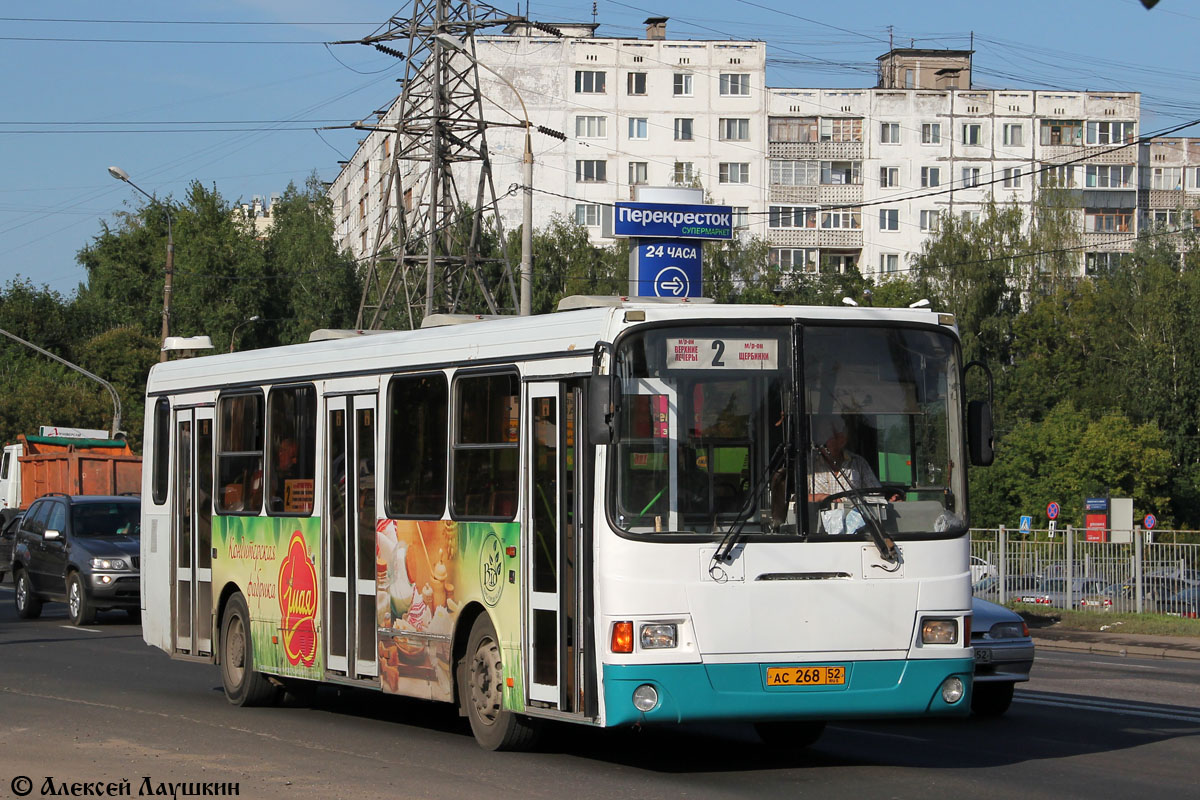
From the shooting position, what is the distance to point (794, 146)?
87875 millimetres

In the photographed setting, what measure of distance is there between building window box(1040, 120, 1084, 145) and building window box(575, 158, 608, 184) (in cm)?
2608

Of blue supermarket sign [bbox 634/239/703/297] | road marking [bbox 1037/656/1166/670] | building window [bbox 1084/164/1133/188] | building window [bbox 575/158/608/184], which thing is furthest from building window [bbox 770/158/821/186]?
road marking [bbox 1037/656/1166/670]

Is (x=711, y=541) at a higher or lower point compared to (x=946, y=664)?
higher

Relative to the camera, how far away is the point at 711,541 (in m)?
9.35

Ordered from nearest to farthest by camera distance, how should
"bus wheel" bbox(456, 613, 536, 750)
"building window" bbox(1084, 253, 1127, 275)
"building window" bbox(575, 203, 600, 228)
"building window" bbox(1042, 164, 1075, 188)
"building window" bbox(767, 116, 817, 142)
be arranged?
"bus wheel" bbox(456, 613, 536, 750)
"building window" bbox(1042, 164, 1075, 188)
"building window" bbox(1084, 253, 1127, 275)
"building window" bbox(575, 203, 600, 228)
"building window" bbox(767, 116, 817, 142)

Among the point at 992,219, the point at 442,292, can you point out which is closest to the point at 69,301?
the point at 992,219

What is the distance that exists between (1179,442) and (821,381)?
234ft

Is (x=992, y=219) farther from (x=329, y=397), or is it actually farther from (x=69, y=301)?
(x=329, y=397)

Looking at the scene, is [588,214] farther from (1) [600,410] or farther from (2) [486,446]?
(1) [600,410]

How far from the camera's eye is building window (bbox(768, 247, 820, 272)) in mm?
88312

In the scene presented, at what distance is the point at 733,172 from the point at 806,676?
78.9 metres

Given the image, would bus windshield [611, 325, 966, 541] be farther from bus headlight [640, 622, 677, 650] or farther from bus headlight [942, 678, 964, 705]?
bus headlight [942, 678, 964, 705]

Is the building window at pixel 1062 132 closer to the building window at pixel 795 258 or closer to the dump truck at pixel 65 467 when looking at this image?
the building window at pixel 795 258

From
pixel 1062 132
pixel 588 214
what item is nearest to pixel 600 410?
pixel 588 214
